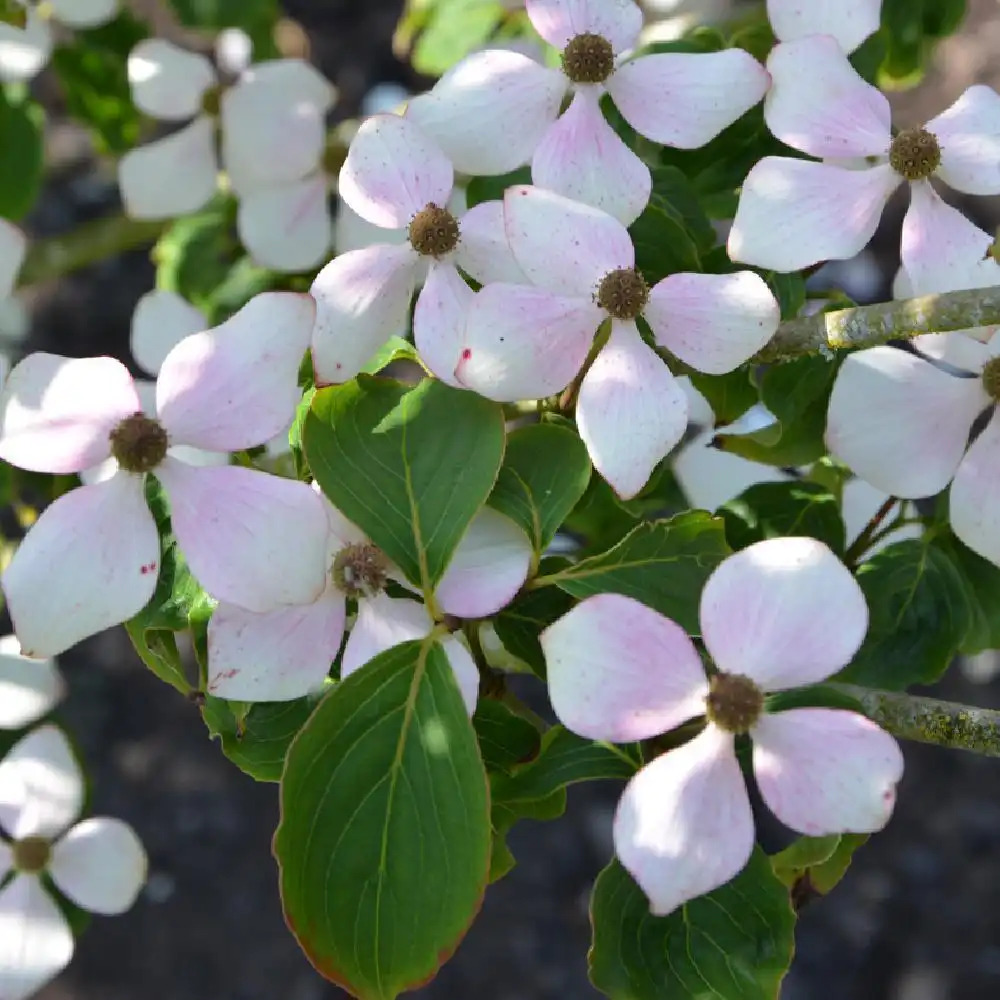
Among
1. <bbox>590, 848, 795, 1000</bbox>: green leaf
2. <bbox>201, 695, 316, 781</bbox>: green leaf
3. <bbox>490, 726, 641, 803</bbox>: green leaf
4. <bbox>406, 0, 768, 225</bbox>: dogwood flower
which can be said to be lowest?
<bbox>590, 848, 795, 1000</bbox>: green leaf

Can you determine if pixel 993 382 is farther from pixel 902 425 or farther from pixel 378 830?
pixel 378 830

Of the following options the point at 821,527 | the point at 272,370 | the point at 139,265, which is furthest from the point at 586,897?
the point at 272,370

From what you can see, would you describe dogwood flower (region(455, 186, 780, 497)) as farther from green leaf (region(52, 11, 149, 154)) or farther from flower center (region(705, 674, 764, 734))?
green leaf (region(52, 11, 149, 154))

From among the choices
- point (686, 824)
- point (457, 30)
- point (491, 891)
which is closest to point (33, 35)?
point (457, 30)

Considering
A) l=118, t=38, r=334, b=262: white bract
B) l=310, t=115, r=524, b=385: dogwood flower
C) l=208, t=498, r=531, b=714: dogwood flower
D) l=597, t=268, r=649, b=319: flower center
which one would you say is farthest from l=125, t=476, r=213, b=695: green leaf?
l=118, t=38, r=334, b=262: white bract

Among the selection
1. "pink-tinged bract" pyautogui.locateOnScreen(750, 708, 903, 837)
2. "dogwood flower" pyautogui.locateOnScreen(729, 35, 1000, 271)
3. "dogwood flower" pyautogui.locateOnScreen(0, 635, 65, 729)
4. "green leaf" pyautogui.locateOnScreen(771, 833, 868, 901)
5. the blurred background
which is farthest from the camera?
the blurred background

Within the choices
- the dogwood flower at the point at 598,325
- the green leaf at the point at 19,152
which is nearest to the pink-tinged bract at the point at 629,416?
the dogwood flower at the point at 598,325
